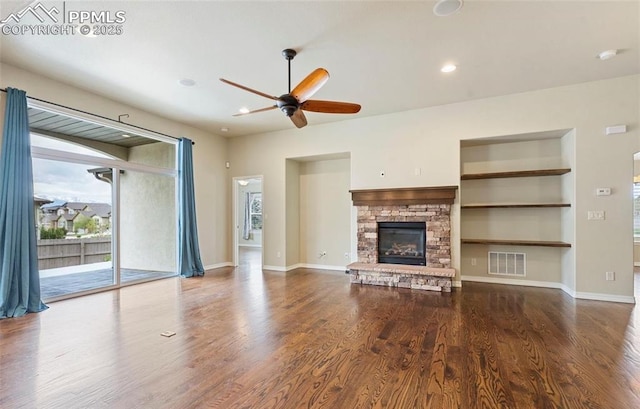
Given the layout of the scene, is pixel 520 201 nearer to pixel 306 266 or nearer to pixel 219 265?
pixel 306 266

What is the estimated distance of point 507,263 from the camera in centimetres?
517

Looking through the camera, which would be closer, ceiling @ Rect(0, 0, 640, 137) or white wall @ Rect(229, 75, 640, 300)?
ceiling @ Rect(0, 0, 640, 137)

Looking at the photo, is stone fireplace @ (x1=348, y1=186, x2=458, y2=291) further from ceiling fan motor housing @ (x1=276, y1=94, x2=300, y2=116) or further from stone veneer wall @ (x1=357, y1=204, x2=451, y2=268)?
ceiling fan motor housing @ (x1=276, y1=94, x2=300, y2=116)

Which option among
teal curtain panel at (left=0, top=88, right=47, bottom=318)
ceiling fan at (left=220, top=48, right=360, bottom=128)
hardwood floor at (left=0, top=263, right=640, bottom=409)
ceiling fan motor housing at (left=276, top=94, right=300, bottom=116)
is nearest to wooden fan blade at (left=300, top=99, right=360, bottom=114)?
ceiling fan at (left=220, top=48, right=360, bottom=128)

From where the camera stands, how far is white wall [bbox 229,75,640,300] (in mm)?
4137

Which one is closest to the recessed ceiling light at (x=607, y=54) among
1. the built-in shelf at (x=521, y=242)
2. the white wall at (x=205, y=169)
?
the built-in shelf at (x=521, y=242)

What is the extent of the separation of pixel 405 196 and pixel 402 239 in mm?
814

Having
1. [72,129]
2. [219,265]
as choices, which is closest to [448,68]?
[72,129]

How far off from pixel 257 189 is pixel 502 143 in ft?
28.2

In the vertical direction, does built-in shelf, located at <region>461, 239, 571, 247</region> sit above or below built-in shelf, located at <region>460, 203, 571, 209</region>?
below

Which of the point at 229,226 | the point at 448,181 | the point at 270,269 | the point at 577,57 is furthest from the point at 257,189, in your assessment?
the point at 577,57

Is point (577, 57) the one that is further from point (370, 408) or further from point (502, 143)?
point (370, 408)

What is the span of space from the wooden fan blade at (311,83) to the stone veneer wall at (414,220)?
2951 millimetres

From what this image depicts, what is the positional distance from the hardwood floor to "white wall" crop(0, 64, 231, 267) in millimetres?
2558
